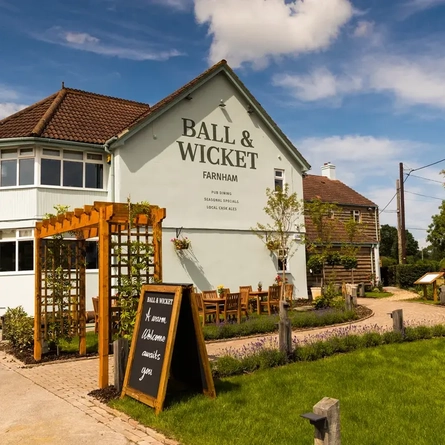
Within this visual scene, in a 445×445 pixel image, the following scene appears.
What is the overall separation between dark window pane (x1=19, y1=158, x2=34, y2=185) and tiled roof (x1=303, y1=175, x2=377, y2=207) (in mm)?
16311

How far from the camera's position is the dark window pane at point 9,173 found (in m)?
17.5

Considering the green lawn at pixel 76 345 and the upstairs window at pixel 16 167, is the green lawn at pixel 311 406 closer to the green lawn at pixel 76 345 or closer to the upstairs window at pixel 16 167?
the green lawn at pixel 76 345

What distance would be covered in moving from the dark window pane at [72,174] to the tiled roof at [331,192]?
1476 centimetres

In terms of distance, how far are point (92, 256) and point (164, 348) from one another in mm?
12076

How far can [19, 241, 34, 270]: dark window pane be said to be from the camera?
17.2m

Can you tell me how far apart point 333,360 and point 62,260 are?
609 cm

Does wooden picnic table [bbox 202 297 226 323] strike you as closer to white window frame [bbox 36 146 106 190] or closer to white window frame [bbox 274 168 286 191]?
white window frame [bbox 36 146 106 190]

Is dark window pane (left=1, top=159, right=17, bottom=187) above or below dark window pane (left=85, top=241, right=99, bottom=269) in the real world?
above

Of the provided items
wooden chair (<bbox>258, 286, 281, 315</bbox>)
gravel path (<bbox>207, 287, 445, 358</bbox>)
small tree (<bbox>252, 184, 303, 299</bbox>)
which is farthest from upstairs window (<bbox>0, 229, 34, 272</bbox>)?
small tree (<bbox>252, 184, 303, 299</bbox>)

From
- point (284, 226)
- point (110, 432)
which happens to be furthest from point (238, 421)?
point (284, 226)

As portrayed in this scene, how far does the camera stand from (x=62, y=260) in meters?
11.1

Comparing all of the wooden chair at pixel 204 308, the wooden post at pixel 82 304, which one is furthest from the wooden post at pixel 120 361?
the wooden chair at pixel 204 308

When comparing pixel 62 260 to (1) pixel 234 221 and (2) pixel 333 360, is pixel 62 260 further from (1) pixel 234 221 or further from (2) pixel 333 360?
(1) pixel 234 221

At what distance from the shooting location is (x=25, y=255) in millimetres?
17203
